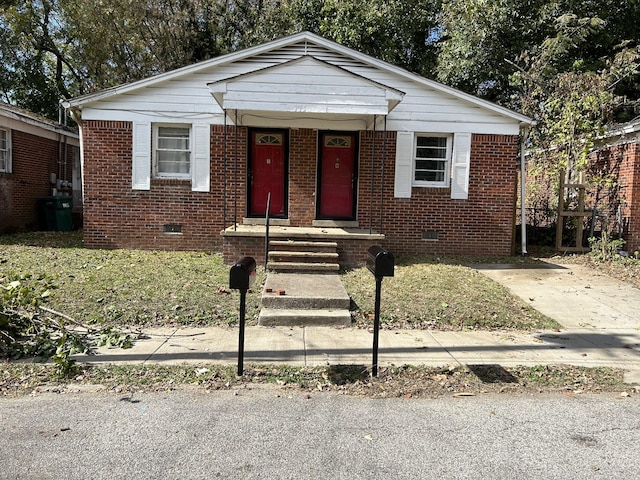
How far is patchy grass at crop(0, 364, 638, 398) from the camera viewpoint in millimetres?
4305

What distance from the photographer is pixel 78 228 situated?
52.1ft

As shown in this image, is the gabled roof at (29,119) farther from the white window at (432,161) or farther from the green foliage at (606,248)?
the green foliage at (606,248)

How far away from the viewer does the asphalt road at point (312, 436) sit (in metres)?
3.06

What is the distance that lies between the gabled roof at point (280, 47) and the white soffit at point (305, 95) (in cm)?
161

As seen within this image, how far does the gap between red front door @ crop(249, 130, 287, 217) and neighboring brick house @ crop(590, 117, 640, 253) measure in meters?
8.15

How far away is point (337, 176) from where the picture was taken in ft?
36.8

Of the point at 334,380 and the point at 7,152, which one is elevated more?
the point at 7,152

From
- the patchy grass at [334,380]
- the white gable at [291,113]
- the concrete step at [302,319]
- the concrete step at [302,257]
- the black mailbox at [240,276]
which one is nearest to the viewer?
the black mailbox at [240,276]

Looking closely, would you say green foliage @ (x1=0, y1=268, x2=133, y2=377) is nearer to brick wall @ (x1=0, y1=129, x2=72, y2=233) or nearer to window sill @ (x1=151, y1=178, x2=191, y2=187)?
window sill @ (x1=151, y1=178, x2=191, y2=187)

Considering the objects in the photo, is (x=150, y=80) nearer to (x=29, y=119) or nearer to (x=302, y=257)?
(x=302, y=257)

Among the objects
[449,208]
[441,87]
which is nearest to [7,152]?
[441,87]

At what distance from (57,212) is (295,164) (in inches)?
335

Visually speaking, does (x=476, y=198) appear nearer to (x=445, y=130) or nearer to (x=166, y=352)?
(x=445, y=130)

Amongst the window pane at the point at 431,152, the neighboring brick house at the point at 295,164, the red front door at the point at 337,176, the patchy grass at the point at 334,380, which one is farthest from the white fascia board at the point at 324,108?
the patchy grass at the point at 334,380
